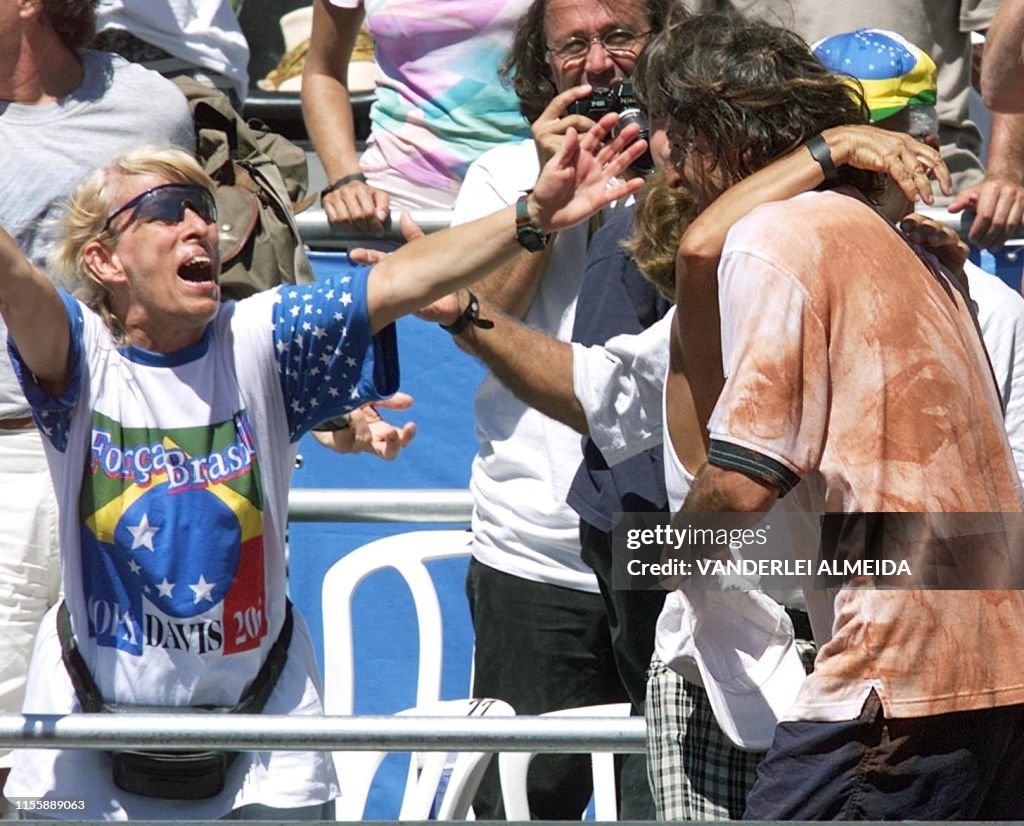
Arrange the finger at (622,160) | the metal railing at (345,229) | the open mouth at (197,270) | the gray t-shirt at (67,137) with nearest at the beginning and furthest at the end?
the finger at (622,160), the open mouth at (197,270), the gray t-shirt at (67,137), the metal railing at (345,229)

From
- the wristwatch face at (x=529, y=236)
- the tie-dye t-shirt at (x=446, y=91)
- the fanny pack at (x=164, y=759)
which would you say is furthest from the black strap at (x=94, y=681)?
the tie-dye t-shirt at (x=446, y=91)

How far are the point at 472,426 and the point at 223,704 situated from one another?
4.30 feet

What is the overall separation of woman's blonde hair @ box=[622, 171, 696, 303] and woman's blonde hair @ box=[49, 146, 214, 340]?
815mm

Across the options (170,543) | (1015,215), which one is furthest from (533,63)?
(170,543)

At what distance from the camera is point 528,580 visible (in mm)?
3666

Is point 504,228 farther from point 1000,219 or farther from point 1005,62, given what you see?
point 1000,219

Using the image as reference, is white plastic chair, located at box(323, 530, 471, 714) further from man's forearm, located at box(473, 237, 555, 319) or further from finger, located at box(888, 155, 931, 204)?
finger, located at box(888, 155, 931, 204)

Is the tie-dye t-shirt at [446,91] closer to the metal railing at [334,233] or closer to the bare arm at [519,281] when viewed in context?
the metal railing at [334,233]

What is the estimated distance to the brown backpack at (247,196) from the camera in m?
3.71

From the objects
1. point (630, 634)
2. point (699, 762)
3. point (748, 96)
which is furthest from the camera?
point (630, 634)

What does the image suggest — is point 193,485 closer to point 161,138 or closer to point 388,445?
point 388,445

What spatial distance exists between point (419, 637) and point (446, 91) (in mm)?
1289

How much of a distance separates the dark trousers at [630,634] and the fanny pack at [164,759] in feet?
2.10

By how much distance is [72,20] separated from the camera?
12.7 feet
